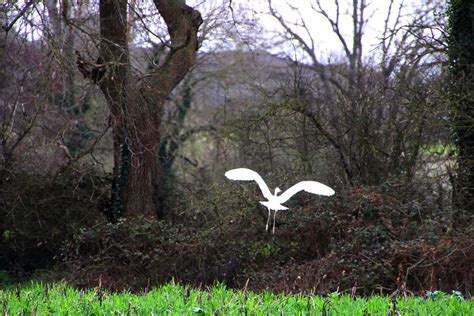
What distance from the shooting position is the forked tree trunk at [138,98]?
14.6 m

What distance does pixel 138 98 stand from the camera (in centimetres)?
1484

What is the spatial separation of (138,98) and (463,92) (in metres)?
6.09

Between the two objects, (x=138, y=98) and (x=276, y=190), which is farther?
(x=138, y=98)

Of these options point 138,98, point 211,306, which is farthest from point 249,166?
point 211,306

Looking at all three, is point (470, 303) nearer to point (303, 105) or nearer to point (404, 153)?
point (404, 153)

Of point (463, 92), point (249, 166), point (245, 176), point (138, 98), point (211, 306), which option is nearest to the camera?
point (211, 306)

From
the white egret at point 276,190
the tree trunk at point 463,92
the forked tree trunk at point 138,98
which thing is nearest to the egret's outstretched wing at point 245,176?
the white egret at point 276,190

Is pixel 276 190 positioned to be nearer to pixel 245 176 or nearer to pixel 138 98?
pixel 245 176

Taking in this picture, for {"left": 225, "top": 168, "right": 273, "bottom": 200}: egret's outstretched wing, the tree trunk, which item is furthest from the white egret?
the tree trunk

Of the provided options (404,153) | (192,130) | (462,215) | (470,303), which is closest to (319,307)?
(470,303)

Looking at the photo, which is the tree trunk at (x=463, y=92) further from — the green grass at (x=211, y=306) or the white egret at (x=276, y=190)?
the green grass at (x=211, y=306)

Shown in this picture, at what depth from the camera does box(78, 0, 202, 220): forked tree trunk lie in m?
14.6

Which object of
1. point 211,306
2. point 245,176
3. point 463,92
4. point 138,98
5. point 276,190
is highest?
point 463,92

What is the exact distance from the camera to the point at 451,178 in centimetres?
1345
